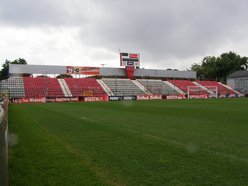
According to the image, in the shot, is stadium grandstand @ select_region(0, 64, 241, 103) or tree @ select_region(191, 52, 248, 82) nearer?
stadium grandstand @ select_region(0, 64, 241, 103)

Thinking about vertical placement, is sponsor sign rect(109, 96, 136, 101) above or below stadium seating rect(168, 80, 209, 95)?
below

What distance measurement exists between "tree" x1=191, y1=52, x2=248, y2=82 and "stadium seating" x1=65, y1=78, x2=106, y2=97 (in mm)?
58060

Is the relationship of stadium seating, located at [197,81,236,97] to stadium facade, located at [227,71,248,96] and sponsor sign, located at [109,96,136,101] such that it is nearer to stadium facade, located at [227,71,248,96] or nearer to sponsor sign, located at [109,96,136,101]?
stadium facade, located at [227,71,248,96]

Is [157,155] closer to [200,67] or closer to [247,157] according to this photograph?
[247,157]

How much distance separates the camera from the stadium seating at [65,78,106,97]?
75.2 meters

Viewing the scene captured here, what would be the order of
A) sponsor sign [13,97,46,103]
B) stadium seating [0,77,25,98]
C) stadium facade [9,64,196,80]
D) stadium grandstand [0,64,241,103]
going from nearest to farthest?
sponsor sign [13,97,46,103] → stadium seating [0,77,25,98] → stadium grandstand [0,64,241,103] → stadium facade [9,64,196,80]

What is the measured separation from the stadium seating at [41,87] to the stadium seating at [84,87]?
2.99 meters

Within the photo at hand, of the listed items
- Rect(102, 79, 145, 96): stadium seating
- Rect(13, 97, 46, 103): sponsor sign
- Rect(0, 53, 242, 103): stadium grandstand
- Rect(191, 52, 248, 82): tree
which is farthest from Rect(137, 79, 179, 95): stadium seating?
Rect(191, 52, 248, 82): tree

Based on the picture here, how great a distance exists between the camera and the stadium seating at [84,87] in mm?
75188

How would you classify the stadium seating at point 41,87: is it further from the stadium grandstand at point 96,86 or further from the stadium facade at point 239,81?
the stadium facade at point 239,81

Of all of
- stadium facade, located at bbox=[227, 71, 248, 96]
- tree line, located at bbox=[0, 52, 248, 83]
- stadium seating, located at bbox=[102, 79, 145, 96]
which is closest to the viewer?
stadium seating, located at bbox=[102, 79, 145, 96]

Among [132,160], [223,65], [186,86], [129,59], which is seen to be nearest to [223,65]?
[223,65]

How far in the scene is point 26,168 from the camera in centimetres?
750

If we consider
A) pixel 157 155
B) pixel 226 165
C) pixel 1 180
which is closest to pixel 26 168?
pixel 157 155
